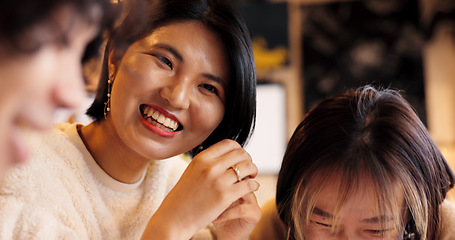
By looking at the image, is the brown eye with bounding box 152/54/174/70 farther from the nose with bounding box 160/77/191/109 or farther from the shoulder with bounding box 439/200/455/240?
the shoulder with bounding box 439/200/455/240

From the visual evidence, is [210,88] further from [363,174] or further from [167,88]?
[363,174]

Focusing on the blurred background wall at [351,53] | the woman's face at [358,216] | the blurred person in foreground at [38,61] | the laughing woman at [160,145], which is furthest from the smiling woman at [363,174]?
the blurred background wall at [351,53]

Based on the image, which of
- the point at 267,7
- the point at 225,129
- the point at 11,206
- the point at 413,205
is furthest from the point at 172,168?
the point at 267,7

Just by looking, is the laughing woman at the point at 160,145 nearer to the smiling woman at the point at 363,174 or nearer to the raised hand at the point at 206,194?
the raised hand at the point at 206,194

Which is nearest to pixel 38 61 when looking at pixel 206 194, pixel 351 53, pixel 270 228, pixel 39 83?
pixel 39 83

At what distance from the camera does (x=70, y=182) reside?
3.28ft

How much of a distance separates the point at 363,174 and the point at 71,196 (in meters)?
0.62

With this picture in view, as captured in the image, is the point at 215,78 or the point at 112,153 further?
the point at 112,153

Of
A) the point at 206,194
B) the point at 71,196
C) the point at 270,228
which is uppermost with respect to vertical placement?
the point at 206,194

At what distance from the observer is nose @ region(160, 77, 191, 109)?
0.94 meters

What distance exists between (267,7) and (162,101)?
2.56 metres

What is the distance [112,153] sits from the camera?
1.11 m

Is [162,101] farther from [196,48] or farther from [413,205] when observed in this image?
[413,205]

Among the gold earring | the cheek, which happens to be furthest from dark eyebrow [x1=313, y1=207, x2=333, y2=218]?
the gold earring
